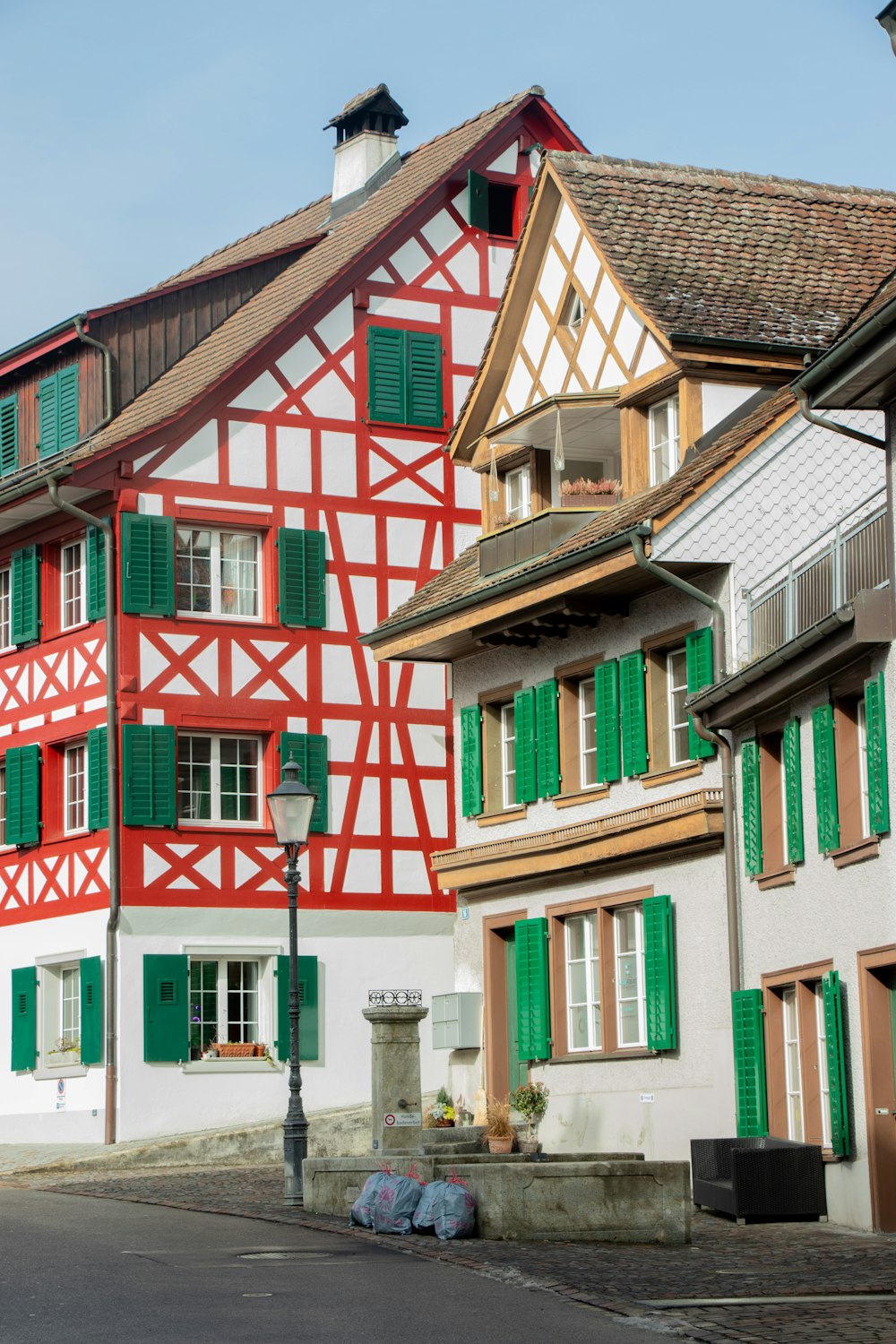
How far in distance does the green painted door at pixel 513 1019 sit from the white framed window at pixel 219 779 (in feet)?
15.7

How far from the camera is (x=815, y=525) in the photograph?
22.3 metres

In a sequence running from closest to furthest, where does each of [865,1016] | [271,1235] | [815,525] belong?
1. [271,1235]
2. [865,1016]
3. [815,525]

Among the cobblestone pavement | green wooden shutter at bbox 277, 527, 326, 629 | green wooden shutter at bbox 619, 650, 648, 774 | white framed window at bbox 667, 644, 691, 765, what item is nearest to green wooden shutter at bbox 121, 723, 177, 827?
green wooden shutter at bbox 277, 527, 326, 629

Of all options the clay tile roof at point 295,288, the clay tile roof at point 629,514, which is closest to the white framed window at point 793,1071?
the clay tile roof at point 629,514

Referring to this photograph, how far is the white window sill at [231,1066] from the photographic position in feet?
94.0

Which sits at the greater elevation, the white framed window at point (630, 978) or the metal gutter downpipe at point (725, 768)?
the metal gutter downpipe at point (725, 768)

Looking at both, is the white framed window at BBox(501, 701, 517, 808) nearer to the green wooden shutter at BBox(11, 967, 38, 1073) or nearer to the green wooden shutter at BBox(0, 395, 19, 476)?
the green wooden shutter at BBox(11, 967, 38, 1073)

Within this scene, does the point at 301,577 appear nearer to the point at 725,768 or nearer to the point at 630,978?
the point at 630,978

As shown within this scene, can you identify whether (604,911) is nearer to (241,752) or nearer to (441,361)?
(241,752)

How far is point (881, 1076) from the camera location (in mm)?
17625

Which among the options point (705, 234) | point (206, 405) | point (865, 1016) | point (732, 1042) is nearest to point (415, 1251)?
point (865, 1016)

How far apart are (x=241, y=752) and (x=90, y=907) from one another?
9.30 ft

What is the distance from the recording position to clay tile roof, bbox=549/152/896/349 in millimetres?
24375

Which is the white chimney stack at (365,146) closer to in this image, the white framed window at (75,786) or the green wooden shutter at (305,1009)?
the white framed window at (75,786)
